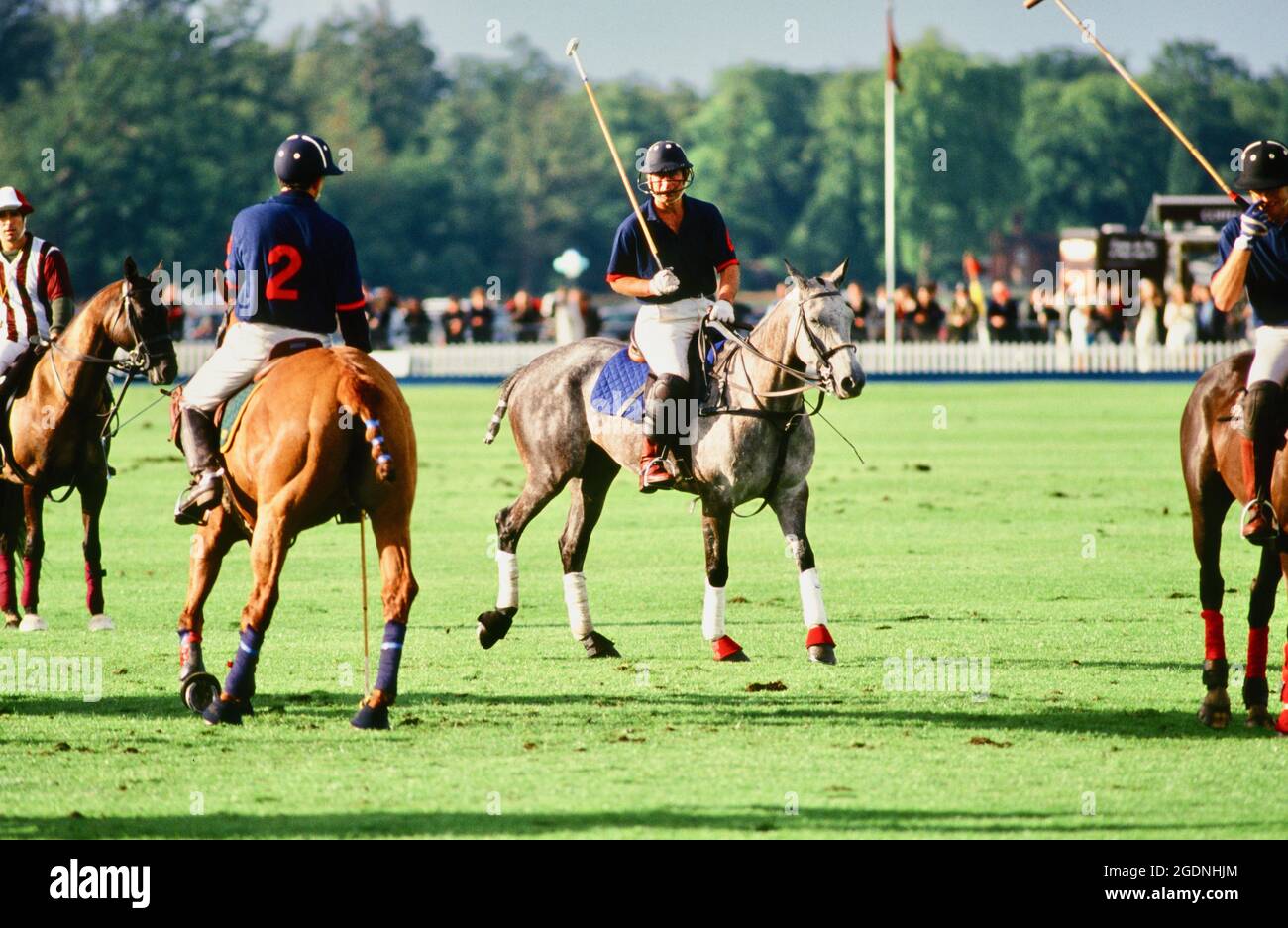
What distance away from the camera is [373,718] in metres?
8.76

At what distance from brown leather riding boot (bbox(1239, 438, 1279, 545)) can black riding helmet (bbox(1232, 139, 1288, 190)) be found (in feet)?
3.55

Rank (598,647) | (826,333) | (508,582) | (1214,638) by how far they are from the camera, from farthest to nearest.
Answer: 1. (508,582)
2. (598,647)
3. (826,333)
4. (1214,638)

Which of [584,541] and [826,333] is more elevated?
[826,333]

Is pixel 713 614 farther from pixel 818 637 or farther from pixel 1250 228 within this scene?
pixel 1250 228

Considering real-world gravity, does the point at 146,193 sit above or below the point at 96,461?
above

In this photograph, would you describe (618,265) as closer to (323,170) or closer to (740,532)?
(323,170)

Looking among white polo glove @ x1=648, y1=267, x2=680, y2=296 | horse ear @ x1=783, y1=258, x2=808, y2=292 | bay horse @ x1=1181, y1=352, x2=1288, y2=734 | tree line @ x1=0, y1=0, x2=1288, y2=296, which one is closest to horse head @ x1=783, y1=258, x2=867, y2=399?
horse ear @ x1=783, y1=258, x2=808, y2=292

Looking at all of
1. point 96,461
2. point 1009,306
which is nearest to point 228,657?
point 96,461

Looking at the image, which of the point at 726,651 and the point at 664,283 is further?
the point at 726,651

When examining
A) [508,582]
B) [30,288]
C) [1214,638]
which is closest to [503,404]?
[508,582]

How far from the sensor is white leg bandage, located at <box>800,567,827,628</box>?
10.6m

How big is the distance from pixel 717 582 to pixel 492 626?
1293 mm

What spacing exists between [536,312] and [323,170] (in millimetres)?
41011

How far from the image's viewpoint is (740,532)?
18.1m
